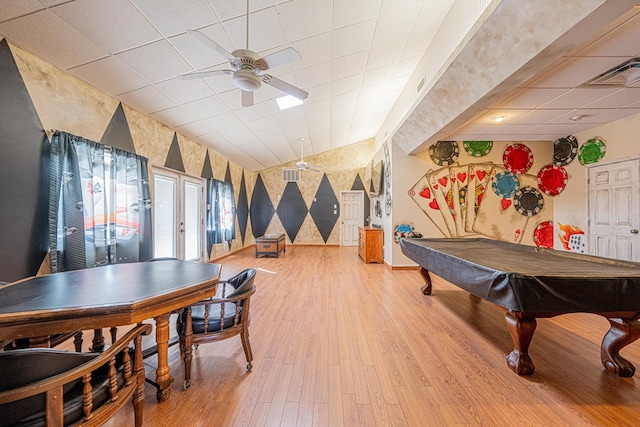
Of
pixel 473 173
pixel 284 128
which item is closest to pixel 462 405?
pixel 473 173

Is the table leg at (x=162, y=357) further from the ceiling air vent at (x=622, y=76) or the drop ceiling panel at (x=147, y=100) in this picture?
the ceiling air vent at (x=622, y=76)

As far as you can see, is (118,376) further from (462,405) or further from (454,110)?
(454,110)

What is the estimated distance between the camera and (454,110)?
135 inches

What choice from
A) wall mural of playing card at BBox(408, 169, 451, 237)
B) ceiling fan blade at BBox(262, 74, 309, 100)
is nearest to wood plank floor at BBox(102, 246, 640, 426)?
wall mural of playing card at BBox(408, 169, 451, 237)

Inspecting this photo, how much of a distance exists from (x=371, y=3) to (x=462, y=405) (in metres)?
3.60

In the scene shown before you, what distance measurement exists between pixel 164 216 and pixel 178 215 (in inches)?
12.1

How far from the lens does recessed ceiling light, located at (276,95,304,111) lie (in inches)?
173

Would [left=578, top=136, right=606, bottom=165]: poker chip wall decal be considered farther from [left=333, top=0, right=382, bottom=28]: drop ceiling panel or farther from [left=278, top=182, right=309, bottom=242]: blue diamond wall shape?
[left=278, top=182, right=309, bottom=242]: blue diamond wall shape

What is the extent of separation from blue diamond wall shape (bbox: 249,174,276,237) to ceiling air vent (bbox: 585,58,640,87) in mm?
8322

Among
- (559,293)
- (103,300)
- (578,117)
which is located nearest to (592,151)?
(578,117)

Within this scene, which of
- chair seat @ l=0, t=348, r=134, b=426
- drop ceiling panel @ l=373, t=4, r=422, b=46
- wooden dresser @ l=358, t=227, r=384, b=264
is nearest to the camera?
chair seat @ l=0, t=348, r=134, b=426

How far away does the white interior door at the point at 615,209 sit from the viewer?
3.91m

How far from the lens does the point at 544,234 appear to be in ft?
17.5

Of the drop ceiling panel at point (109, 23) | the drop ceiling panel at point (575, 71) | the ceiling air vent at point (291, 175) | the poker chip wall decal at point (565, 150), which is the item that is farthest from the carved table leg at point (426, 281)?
the ceiling air vent at point (291, 175)
